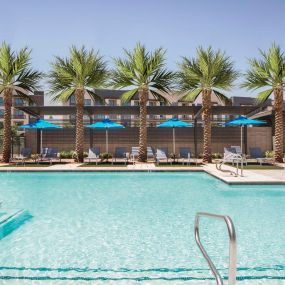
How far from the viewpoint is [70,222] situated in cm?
719

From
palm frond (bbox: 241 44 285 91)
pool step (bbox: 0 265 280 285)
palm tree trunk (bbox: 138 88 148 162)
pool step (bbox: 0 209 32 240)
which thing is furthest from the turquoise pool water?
palm frond (bbox: 241 44 285 91)

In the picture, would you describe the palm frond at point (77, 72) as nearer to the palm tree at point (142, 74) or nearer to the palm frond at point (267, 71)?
the palm tree at point (142, 74)

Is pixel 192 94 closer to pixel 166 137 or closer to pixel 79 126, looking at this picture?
pixel 166 137

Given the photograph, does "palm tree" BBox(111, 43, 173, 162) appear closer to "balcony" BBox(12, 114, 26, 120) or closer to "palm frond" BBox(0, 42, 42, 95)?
"palm frond" BBox(0, 42, 42, 95)

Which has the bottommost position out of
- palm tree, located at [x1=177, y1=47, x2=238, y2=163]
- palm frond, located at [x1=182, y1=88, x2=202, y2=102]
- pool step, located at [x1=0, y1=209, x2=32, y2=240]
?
pool step, located at [x1=0, y1=209, x2=32, y2=240]

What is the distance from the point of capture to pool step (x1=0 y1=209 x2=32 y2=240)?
6.46m

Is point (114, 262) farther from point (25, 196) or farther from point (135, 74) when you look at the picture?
point (135, 74)

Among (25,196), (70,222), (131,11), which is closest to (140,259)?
(70,222)

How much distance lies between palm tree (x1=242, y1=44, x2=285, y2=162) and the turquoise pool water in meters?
10.3

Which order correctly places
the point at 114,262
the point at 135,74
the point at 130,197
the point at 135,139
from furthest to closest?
the point at 135,139 < the point at 135,74 < the point at 130,197 < the point at 114,262

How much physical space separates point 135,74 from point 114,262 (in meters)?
17.3

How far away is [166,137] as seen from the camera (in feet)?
84.3

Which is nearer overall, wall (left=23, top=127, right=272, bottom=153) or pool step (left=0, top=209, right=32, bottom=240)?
pool step (left=0, top=209, right=32, bottom=240)

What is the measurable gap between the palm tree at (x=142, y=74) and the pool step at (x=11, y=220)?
13602 millimetres
